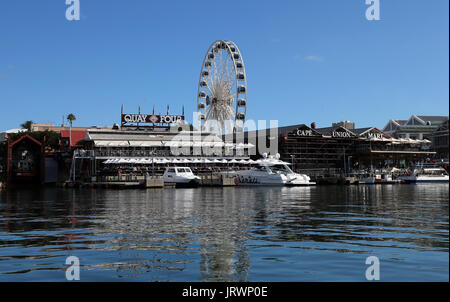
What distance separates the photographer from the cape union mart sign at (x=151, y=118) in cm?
10569

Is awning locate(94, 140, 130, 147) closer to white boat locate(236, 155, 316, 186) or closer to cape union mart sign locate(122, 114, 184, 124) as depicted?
cape union mart sign locate(122, 114, 184, 124)

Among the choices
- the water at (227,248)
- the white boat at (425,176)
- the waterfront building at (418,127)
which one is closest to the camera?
the water at (227,248)

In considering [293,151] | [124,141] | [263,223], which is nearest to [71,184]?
[124,141]

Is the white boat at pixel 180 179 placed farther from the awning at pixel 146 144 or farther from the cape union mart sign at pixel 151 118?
the cape union mart sign at pixel 151 118

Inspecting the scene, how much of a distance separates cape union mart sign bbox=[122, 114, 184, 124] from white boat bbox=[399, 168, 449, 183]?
51.3 metres

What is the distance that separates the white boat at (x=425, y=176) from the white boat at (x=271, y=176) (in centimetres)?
3339

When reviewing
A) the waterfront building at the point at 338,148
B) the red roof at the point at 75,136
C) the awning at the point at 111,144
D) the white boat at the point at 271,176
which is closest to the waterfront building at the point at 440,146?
the waterfront building at the point at 338,148

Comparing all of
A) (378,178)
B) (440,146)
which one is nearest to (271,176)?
(378,178)

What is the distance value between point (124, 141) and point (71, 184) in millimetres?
21265

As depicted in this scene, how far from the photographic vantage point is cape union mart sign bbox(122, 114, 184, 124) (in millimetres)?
105688

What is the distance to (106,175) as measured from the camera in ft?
286

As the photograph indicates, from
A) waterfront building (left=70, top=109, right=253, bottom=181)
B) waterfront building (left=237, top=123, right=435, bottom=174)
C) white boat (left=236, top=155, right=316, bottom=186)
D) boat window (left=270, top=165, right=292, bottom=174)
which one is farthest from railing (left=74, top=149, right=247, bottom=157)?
boat window (left=270, top=165, right=292, bottom=174)

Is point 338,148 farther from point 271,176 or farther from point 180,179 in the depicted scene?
point 180,179
